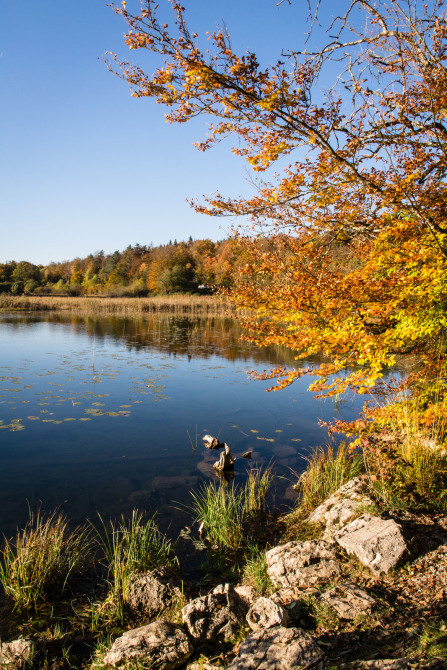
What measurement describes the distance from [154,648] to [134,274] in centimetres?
8310

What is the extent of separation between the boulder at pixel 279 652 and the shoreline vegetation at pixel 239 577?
14cm

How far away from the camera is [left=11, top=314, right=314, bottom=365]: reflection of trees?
66.9 ft

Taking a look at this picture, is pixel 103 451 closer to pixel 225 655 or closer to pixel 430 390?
pixel 225 655

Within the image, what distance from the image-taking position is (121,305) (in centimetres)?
4359

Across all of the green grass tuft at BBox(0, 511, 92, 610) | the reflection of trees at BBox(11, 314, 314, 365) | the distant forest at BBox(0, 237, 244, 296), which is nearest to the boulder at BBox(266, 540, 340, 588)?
the green grass tuft at BBox(0, 511, 92, 610)

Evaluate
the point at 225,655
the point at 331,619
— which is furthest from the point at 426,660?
the point at 225,655

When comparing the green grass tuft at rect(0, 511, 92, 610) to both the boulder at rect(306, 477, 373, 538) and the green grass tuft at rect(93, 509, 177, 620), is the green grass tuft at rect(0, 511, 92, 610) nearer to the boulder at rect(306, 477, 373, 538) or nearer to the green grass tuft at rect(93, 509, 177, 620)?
the green grass tuft at rect(93, 509, 177, 620)

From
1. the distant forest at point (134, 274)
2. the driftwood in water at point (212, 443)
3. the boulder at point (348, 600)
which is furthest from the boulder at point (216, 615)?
the distant forest at point (134, 274)

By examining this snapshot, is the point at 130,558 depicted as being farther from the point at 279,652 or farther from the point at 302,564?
the point at 279,652

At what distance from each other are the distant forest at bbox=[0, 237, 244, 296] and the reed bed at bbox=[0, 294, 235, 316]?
344 centimetres

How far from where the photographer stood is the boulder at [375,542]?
3562 mm

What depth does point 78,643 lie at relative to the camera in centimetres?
358

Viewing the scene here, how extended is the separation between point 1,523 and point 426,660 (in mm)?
5511

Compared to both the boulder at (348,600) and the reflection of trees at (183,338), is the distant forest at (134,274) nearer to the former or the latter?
the reflection of trees at (183,338)
